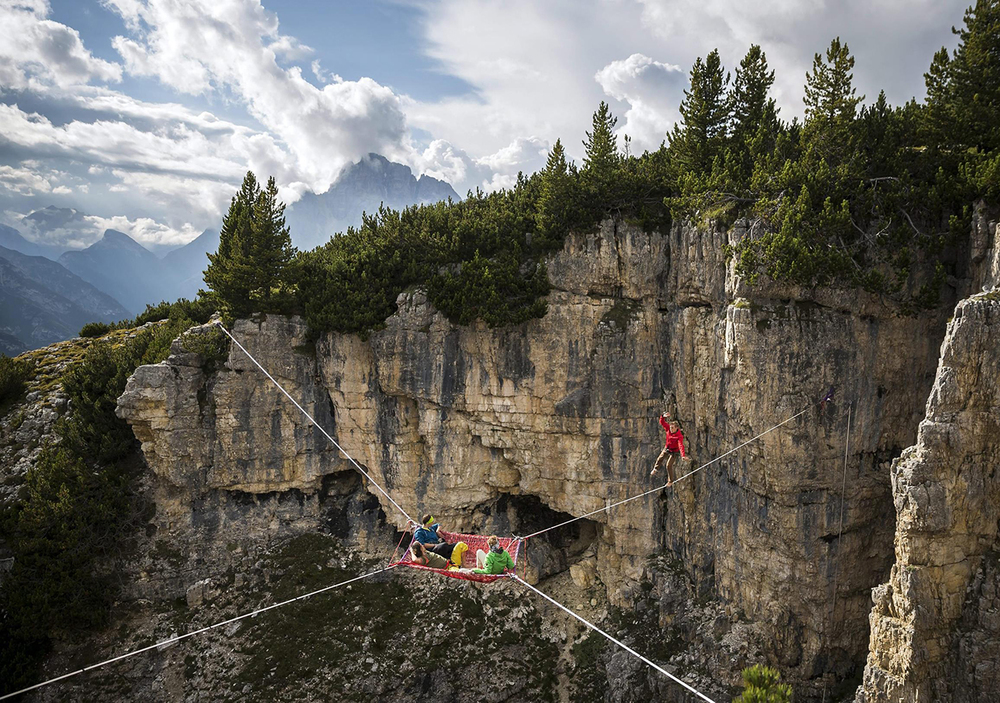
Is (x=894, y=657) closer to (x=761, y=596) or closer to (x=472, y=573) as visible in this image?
(x=761, y=596)

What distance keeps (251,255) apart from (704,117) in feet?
86.3

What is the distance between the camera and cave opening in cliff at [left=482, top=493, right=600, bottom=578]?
35.3 metres

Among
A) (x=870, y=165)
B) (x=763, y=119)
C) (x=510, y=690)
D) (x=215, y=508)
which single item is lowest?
(x=510, y=690)

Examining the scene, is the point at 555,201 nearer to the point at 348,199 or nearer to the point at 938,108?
the point at 938,108

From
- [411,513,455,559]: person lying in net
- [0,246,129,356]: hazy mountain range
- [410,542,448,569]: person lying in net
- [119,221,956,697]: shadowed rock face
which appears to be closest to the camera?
[410,542,448,569]: person lying in net

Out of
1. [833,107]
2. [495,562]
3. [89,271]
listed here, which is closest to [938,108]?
[833,107]

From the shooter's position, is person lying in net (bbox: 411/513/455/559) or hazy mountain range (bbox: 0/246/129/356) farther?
hazy mountain range (bbox: 0/246/129/356)

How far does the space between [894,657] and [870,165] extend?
1875 centimetres

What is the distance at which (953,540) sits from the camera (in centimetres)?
1742

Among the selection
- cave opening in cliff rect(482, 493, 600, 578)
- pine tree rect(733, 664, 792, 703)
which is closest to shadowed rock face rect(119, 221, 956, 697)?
cave opening in cliff rect(482, 493, 600, 578)

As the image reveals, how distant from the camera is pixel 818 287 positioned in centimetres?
2319

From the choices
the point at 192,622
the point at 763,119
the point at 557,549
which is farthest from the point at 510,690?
the point at 763,119

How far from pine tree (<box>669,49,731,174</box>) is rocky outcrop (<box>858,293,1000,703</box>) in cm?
1486

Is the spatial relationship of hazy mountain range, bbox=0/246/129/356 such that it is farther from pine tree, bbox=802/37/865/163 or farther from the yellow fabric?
pine tree, bbox=802/37/865/163
